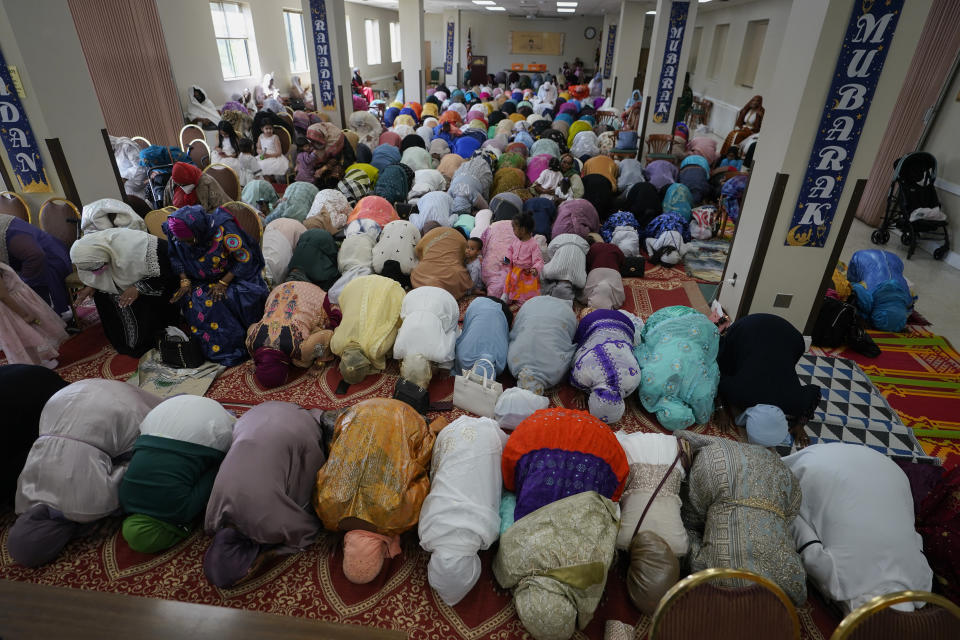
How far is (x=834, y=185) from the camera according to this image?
3123 mm

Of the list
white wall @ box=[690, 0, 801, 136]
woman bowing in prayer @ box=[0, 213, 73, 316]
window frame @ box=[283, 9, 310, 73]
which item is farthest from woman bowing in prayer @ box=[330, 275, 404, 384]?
window frame @ box=[283, 9, 310, 73]

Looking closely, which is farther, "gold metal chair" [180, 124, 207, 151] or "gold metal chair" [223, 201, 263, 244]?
"gold metal chair" [180, 124, 207, 151]

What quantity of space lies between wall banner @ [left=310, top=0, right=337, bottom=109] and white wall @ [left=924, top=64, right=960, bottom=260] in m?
7.95

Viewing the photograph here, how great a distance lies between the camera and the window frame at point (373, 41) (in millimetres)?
16547

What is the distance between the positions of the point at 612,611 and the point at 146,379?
3.11 meters

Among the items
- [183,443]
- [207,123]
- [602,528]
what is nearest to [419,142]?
[207,123]

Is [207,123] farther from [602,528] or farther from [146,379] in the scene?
[602,528]

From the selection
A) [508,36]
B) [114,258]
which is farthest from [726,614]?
[508,36]

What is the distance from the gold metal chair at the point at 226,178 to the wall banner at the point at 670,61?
602 centimetres

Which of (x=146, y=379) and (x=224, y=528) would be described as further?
(x=146, y=379)

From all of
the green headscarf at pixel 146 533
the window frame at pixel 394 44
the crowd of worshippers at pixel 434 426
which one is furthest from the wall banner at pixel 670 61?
the window frame at pixel 394 44

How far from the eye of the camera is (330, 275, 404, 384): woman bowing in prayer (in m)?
3.17

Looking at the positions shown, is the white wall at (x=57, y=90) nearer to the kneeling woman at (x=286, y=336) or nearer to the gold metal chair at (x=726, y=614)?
the kneeling woman at (x=286, y=336)

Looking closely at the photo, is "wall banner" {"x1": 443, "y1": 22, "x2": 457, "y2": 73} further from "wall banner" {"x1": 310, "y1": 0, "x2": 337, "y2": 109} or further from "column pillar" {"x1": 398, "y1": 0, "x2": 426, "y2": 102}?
"wall banner" {"x1": 310, "y1": 0, "x2": 337, "y2": 109}
